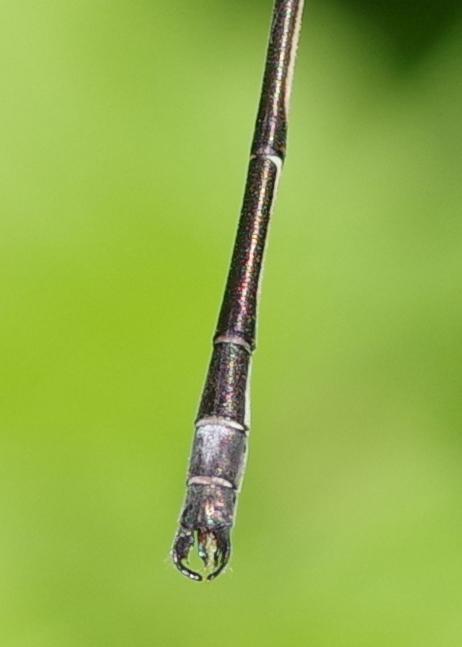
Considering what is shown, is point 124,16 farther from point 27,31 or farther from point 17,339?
point 17,339

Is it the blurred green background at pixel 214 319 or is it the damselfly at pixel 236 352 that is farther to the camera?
the blurred green background at pixel 214 319

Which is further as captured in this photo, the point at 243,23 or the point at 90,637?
the point at 243,23

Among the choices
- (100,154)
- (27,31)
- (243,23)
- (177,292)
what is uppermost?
(243,23)

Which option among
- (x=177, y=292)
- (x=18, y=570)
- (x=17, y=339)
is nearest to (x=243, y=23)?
(x=177, y=292)

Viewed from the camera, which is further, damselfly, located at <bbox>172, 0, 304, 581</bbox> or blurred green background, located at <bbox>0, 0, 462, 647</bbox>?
blurred green background, located at <bbox>0, 0, 462, 647</bbox>
